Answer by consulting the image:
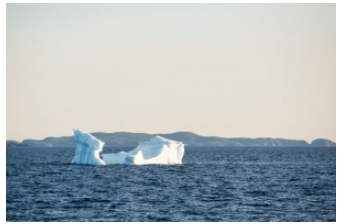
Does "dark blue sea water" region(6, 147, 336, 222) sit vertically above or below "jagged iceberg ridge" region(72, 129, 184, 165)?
below

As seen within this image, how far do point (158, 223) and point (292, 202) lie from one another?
34.1 feet

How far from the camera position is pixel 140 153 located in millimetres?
66188

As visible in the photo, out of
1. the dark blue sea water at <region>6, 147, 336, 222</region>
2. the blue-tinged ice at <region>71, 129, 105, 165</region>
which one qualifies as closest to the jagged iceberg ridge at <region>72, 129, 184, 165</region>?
the blue-tinged ice at <region>71, 129, 105, 165</region>

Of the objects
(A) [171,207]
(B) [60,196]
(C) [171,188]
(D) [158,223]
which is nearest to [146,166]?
(C) [171,188]

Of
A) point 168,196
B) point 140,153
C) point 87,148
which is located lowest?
point 168,196

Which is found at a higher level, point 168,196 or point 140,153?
point 140,153

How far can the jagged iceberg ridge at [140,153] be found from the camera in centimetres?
6411

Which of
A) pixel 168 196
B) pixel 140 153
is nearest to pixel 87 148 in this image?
pixel 140 153

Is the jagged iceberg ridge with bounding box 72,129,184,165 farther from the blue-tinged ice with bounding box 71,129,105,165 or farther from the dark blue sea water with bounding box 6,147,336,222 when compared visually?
the dark blue sea water with bounding box 6,147,336,222

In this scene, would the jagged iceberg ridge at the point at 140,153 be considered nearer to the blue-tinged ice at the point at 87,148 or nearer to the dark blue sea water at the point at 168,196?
the blue-tinged ice at the point at 87,148

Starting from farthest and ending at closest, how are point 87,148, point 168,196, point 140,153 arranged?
point 140,153, point 87,148, point 168,196

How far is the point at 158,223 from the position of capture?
31.9 meters

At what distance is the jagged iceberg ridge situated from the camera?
64.1 metres

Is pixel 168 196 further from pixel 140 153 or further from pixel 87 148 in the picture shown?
pixel 87 148
